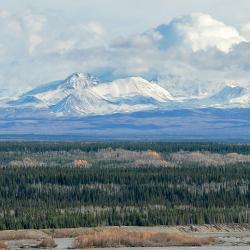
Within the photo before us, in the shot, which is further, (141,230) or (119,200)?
(119,200)

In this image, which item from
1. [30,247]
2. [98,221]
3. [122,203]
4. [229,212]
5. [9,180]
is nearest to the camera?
[30,247]

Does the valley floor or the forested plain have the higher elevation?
the forested plain

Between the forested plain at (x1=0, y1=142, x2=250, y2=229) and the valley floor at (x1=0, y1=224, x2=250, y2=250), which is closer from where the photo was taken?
the valley floor at (x1=0, y1=224, x2=250, y2=250)

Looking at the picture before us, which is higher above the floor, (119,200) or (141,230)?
(119,200)

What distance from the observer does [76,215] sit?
145875 millimetres

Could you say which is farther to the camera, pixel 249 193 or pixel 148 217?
pixel 249 193

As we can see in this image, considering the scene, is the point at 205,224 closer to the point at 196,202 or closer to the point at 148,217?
the point at 148,217

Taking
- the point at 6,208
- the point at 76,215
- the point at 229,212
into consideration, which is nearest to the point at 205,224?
the point at 229,212

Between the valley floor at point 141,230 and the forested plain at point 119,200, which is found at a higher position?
the forested plain at point 119,200

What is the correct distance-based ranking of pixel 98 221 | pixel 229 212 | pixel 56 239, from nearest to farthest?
1. pixel 56 239
2. pixel 98 221
3. pixel 229 212

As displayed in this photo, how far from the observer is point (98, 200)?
7003 inches

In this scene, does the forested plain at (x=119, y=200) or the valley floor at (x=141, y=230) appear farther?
the forested plain at (x=119, y=200)

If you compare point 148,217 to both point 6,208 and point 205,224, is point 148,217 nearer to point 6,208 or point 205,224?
point 205,224

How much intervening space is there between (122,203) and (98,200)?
205 inches
